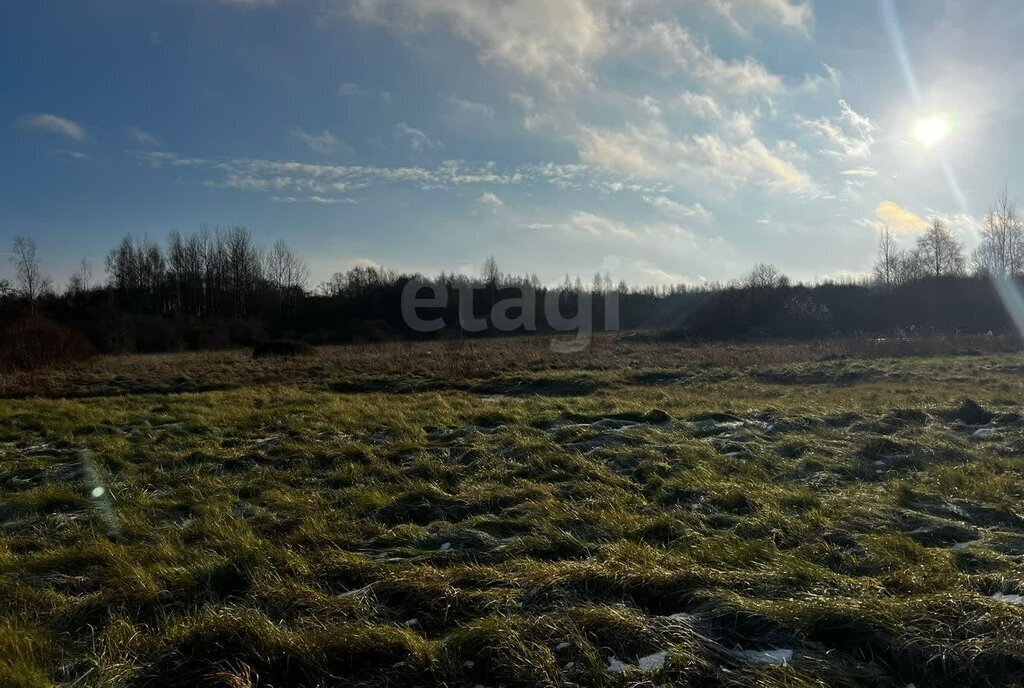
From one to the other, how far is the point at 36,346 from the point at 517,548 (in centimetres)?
Answer: 3156

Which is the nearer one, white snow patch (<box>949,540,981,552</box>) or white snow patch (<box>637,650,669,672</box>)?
white snow patch (<box>637,650,669,672</box>)

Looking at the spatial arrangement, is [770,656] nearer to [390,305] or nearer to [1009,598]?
[1009,598]

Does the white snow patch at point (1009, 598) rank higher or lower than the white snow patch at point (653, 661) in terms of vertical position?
higher

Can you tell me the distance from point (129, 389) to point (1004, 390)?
2346 centimetres

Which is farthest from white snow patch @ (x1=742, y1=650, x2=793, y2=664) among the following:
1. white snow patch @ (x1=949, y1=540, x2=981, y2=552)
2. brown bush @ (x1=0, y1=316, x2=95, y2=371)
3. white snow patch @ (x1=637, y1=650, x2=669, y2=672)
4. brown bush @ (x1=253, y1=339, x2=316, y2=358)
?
brown bush @ (x1=253, y1=339, x2=316, y2=358)

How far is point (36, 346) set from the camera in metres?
27.0

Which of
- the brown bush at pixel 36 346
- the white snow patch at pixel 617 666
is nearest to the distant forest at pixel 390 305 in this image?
the brown bush at pixel 36 346

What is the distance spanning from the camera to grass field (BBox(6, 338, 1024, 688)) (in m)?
2.87

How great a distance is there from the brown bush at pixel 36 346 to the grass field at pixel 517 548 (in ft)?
62.4

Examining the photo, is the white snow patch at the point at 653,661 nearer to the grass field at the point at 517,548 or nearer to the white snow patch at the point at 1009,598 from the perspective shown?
the grass field at the point at 517,548

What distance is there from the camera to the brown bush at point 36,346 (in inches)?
1011

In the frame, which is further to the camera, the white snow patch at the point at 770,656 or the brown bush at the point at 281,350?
the brown bush at the point at 281,350

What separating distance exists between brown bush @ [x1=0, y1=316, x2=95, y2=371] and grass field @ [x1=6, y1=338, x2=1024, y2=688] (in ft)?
62.4

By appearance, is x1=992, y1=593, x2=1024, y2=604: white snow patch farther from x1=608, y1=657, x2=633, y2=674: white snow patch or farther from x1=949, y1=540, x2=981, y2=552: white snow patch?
x1=608, y1=657, x2=633, y2=674: white snow patch
